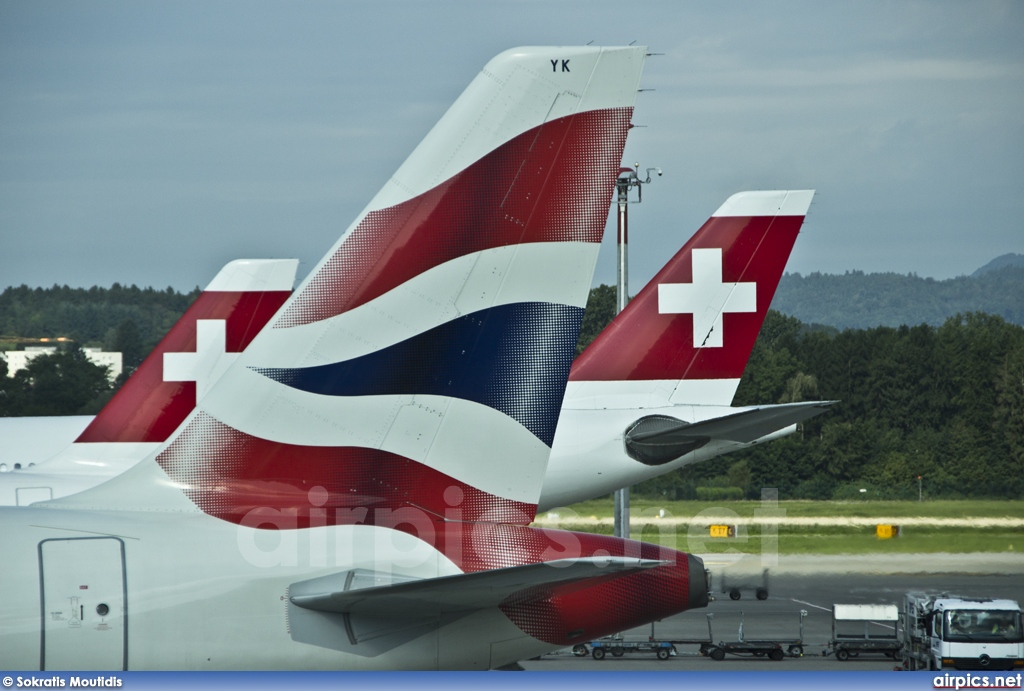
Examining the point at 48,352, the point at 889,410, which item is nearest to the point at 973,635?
the point at 48,352

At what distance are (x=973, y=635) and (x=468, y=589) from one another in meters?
14.9

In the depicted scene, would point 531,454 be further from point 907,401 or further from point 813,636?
point 907,401

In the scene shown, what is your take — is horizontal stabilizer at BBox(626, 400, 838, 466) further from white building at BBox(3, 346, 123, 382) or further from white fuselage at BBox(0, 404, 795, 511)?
white building at BBox(3, 346, 123, 382)

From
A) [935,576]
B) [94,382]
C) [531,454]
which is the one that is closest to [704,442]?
[531,454]

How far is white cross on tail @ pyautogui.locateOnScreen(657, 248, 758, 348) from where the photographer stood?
19.2 metres

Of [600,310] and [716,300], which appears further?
[600,310]

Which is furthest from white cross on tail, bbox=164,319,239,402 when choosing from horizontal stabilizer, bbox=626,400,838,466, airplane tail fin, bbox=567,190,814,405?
horizontal stabilizer, bbox=626,400,838,466

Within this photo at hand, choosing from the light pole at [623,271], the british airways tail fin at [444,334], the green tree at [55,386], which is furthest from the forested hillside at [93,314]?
the british airways tail fin at [444,334]

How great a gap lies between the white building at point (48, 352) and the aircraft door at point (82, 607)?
44.5 m

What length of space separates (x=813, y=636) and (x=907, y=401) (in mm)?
44310

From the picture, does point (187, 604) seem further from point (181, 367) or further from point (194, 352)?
point (194, 352)

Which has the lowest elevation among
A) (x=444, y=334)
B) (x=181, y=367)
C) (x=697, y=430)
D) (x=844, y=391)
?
(x=697, y=430)

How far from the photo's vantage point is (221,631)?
20.9 feet

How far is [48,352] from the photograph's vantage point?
168 feet
